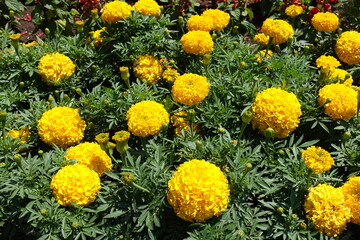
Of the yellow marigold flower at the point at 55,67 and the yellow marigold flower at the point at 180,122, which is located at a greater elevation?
the yellow marigold flower at the point at 55,67

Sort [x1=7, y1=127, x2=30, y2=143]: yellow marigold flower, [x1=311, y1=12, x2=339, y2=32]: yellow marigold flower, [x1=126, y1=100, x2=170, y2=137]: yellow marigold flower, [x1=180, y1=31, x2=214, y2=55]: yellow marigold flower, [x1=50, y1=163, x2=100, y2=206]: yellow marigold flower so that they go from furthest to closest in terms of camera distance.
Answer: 1. [x1=311, y1=12, x2=339, y2=32]: yellow marigold flower
2. [x1=180, y1=31, x2=214, y2=55]: yellow marigold flower
3. [x1=7, y1=127, x2=30, y2=143]: yellow marigold flower
4. [x1=126, y1=100, x2=170, y2=137]: yellow marigold flower
5. [x1=50, y1=163, x2=100, y2=206]: yellow marigold flower

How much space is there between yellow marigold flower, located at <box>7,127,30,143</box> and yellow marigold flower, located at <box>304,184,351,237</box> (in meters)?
1.93

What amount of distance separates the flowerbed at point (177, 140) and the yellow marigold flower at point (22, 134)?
0.01m

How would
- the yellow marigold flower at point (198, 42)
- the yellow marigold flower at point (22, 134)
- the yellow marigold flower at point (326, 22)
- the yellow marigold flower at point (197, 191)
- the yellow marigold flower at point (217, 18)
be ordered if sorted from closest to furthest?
the yellow marigold flower at point (197, 191) < the yellow marigold flower at point (22, 134) < the yellow marigold flower at point (198, 42) < the yellow marigold flower at point (217, 18) < the yellow marigold flower at point (326, 22)

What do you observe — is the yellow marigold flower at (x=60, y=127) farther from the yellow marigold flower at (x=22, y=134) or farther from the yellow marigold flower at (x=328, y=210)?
the yellow marigold flower at (x=328, y=210)

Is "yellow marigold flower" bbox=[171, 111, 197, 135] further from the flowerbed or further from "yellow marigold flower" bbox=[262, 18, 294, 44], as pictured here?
"yellow marigold flower" bbox=[262, 18, 294, 44]

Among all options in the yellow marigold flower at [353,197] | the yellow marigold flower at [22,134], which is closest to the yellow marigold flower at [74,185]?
the yellow marigold flower at [22,134]

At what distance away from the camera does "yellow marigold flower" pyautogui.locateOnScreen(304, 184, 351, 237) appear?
1.93m

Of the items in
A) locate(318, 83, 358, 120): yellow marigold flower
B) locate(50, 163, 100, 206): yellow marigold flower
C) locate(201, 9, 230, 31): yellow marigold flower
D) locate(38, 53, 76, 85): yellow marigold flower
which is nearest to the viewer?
locate(50, 163, 100, 206): yellow marigold flower

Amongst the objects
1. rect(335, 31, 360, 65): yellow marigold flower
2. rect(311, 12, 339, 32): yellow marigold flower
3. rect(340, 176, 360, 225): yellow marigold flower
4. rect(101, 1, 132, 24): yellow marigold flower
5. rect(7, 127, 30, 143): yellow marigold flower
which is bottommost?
rect(7, 127, 30, 143): yellow marigold flower

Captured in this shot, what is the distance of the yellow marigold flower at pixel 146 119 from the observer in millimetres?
2131

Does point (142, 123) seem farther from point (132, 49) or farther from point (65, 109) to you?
point (132, 49)

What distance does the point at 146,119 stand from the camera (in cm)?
214

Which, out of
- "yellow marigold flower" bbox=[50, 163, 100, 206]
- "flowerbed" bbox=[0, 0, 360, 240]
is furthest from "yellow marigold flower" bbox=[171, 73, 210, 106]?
"yellow marigold flower" bbox=[50, 163, 100, 206]
